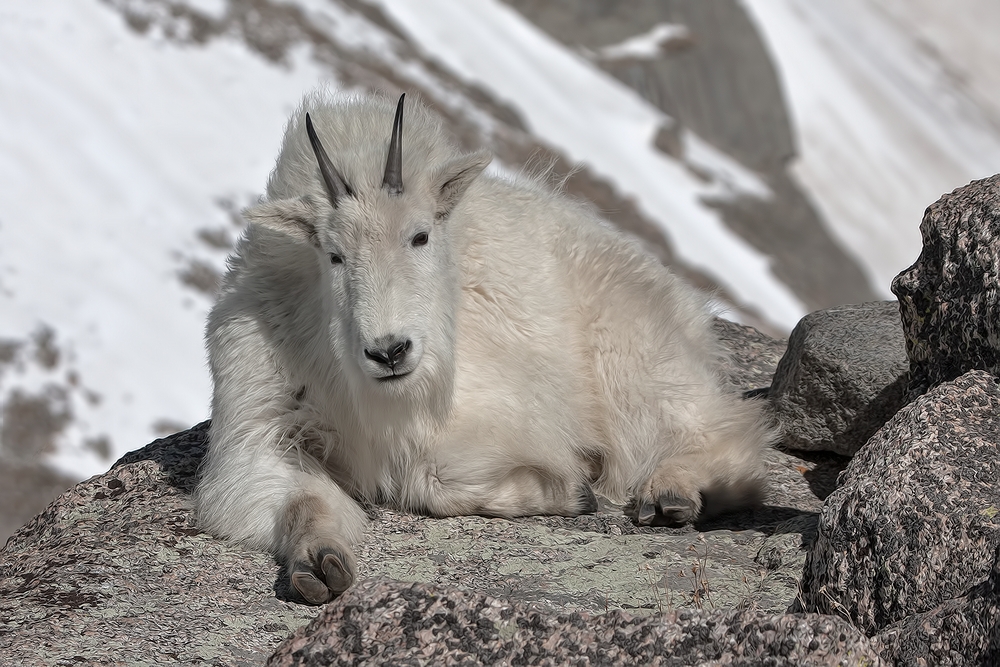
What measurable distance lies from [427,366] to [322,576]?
86cm

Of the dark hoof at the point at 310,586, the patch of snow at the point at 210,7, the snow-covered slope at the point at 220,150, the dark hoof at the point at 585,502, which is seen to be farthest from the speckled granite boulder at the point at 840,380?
the patch of snow at the point at 210,7

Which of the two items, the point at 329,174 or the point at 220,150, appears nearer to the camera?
the point at 329,174

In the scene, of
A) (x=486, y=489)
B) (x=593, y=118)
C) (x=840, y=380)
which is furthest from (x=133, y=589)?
(x=593, y=118)

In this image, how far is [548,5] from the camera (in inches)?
1252

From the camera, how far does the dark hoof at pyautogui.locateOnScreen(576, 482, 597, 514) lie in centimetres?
492

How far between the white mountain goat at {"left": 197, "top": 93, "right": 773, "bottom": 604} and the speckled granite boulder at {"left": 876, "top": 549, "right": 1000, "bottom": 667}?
1963 millimetres

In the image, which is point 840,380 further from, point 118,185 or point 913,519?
point 118,185

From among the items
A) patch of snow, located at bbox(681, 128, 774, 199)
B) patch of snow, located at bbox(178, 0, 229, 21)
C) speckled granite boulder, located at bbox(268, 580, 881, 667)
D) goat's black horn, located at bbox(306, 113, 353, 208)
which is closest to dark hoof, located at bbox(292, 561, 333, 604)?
speckled granite boulder, located at bbox(268, 580, 881, 667)

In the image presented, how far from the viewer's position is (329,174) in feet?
14.6

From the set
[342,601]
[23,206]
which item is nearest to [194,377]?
[23,206]

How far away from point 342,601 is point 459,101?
74.8 ft

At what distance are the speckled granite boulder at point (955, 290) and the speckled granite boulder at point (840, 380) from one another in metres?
1.01

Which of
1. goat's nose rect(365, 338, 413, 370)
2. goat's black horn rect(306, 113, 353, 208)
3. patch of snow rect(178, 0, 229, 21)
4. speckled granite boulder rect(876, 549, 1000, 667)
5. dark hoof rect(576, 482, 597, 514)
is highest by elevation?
patch of snow rect(178, 0, 229, 21)

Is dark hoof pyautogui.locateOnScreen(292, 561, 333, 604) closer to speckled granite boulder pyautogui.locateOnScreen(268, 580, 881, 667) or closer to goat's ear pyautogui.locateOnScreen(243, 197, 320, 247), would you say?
speckled granite boulder pyautogui.locateOnScreen(268, 580, 881, 667)
